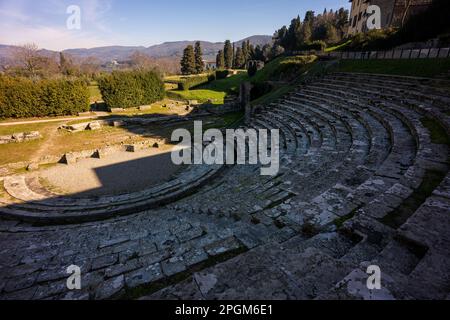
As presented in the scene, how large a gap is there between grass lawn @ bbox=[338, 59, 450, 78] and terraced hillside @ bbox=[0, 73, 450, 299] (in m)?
2.36

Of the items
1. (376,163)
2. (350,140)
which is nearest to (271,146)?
(350,140)

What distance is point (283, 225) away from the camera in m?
5.32

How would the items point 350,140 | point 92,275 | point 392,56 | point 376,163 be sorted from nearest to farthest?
point 92,275 < point 376,163 < point 350,140 < point 392,56

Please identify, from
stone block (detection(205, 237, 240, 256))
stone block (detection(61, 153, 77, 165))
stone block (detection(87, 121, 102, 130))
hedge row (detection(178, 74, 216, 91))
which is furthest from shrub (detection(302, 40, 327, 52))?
stone block (detection(205, 237, 240, 256))

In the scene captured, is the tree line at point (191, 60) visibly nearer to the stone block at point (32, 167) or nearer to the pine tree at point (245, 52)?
the pine tree at point (245, 52)

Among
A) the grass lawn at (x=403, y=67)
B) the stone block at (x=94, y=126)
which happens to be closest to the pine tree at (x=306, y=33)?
the grass lawn at (x=403, y=67)

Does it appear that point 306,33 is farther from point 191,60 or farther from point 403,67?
point 403,67

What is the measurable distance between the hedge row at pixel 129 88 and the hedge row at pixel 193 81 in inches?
674

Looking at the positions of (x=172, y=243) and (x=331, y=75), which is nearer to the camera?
(x=172, y=243)

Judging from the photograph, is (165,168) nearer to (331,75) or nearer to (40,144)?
(40,144)

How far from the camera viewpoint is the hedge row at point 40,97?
872 inches
